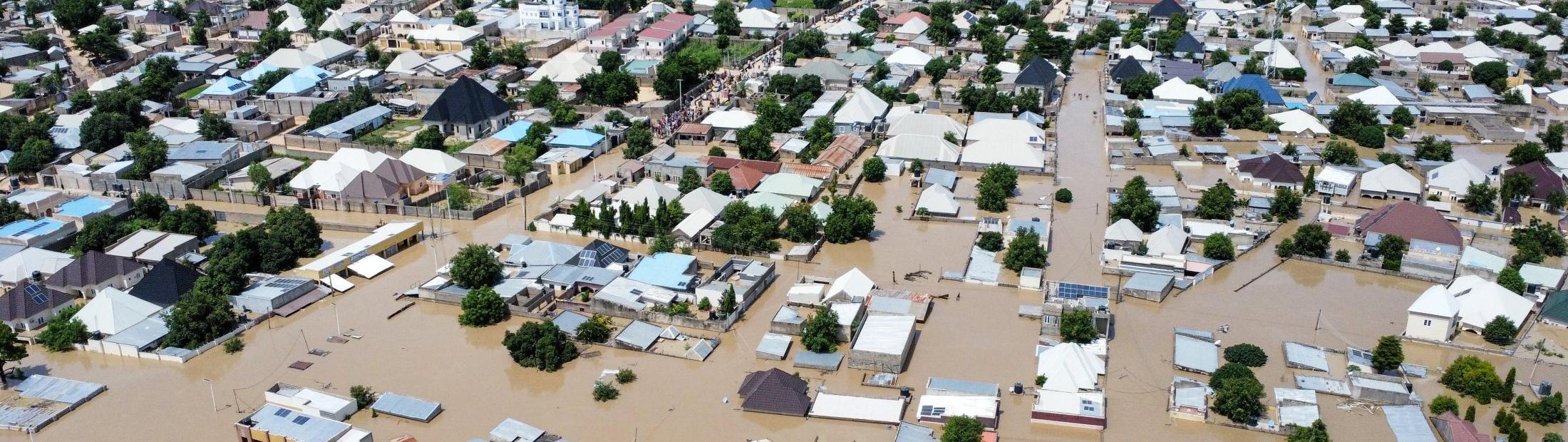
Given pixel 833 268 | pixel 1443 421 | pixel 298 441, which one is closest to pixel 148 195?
pixel 298 441

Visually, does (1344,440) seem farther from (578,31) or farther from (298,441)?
(578,31)

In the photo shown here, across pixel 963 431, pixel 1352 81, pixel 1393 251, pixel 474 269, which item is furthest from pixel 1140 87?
pixel 963 431

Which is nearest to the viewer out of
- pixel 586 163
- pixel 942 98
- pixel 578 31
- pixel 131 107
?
pixel 586 163

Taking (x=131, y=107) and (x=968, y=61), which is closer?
(x=131, y=107)

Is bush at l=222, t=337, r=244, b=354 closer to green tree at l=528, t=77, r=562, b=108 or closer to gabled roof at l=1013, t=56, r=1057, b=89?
green tree at l=528, t=77, r=562, b=108

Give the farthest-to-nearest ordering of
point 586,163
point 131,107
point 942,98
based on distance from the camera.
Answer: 1. point 942,98
2. point 131,107
3. point 586,163

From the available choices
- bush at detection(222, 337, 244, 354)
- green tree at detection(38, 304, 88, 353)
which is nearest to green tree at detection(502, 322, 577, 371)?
bush at detection(222, 337, 244, 354)

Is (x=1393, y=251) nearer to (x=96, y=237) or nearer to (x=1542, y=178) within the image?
(x=1542, y=178)
